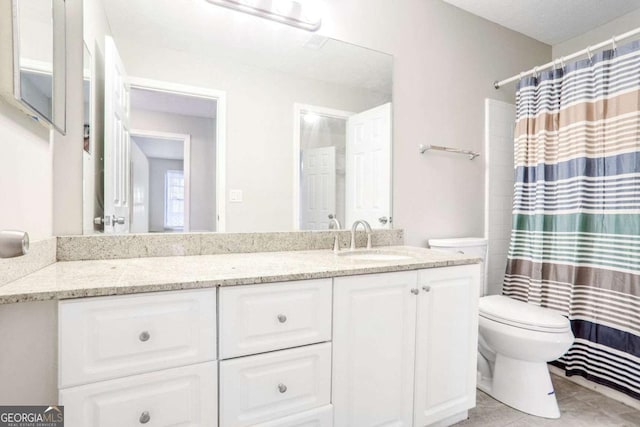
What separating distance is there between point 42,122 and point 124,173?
37 centimetres

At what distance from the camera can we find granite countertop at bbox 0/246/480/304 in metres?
0.86

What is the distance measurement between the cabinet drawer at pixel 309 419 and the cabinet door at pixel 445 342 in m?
0.43

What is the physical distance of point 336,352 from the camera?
119cm

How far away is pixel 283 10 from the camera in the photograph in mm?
1669

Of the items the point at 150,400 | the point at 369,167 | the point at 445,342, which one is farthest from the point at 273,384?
the point at 369,167

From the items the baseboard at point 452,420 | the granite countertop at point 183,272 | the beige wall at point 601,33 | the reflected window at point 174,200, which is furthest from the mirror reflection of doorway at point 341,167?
the beige wall at point 601,33

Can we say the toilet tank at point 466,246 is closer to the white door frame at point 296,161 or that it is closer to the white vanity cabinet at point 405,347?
the white vanity cabinet at point 405,347

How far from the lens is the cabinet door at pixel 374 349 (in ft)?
3.96

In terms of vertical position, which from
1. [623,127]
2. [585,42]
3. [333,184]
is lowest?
[333,184]

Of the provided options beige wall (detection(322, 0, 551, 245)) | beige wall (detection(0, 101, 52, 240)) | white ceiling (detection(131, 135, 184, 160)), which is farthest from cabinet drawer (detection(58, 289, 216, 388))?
beige wall (detection(322, 0, 551, 245))

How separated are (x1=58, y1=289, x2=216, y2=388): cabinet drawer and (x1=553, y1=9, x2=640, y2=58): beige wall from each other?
3.09 metres

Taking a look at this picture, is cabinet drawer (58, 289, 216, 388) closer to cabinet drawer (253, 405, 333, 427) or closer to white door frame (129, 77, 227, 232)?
cabinet drawer (253, 405, 333, 427)

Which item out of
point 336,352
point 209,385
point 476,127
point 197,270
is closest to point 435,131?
point 476,127

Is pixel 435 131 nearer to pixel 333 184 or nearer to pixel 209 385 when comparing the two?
pixel 333 184
